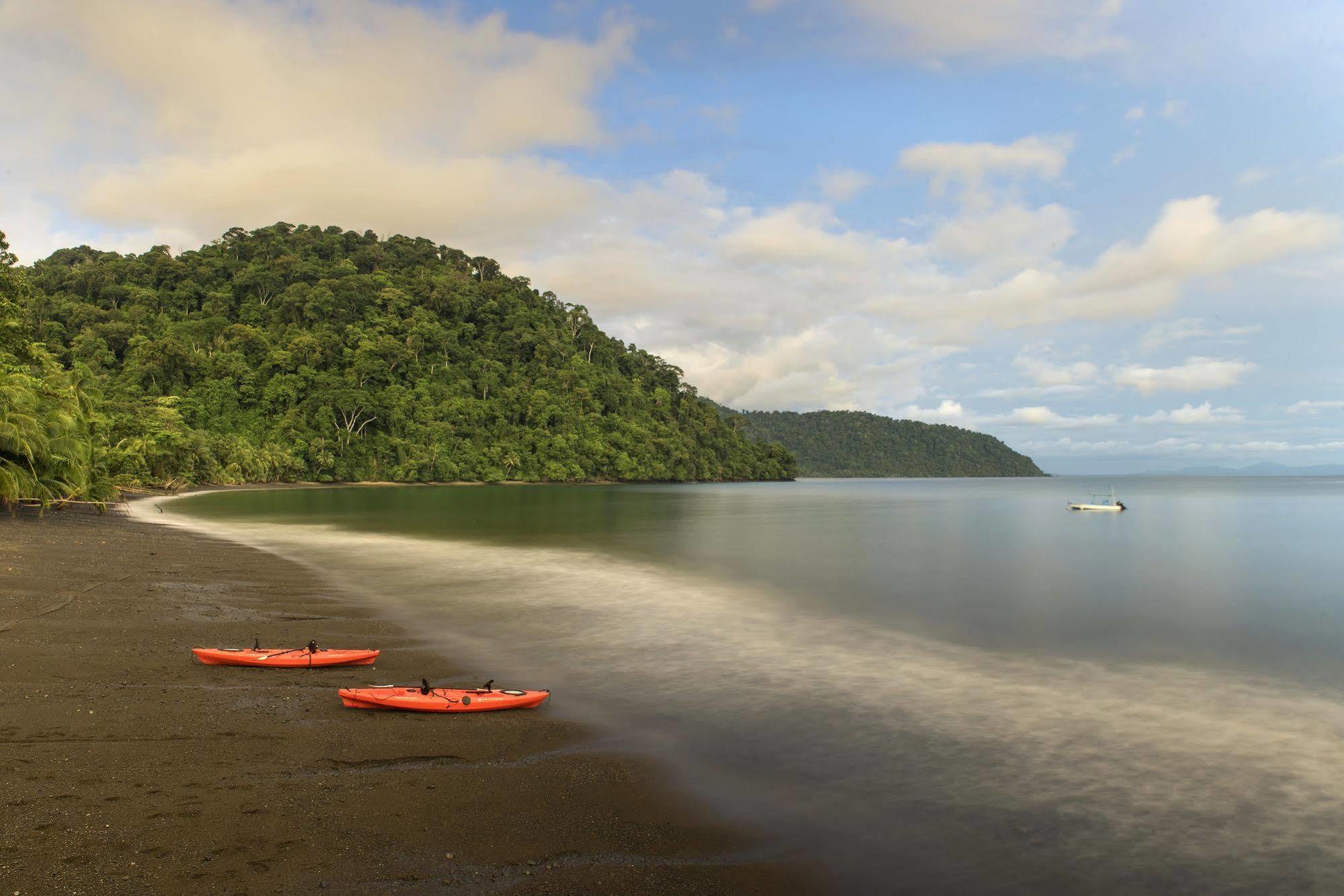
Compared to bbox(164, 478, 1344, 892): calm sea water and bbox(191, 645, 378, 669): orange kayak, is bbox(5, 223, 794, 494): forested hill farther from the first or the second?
bbox(191, 645, 378, 669): orange kayak

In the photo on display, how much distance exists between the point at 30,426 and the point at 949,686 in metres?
35.9

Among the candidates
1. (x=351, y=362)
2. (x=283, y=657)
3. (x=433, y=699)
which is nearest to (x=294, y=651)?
(x=283, y=657)

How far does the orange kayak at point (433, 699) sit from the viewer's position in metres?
9.66

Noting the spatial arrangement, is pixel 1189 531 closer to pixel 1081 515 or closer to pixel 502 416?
Answer: pixel 1081 515

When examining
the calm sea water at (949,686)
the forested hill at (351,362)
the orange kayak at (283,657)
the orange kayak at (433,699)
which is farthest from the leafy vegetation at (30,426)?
the forested hill at (351,362)

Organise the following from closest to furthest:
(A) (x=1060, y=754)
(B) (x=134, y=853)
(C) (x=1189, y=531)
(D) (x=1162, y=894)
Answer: (B) (x=134, y=853) → (D) (x=1162, y=894) → (A) (x=1060, y=754) → (C) (x=1189, y=531)

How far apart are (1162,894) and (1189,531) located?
56507 mm

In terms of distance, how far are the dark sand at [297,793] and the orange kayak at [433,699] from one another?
15 centimetres

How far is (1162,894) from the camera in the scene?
6.82 m

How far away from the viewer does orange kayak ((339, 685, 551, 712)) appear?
31.7ft

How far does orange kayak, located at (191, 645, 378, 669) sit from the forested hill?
82187 mm

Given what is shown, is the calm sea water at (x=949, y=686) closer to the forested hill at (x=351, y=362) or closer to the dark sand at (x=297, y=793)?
the dark sand at (x=297, y=793)

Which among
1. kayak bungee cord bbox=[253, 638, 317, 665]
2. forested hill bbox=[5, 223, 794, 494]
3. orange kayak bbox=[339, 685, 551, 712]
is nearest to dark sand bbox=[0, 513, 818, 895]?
orange kayak bbox=[339, 685, 551, 712]

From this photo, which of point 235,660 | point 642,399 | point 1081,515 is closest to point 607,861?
point 235,660
